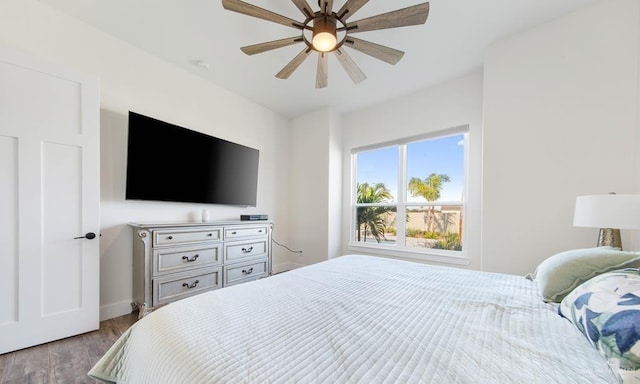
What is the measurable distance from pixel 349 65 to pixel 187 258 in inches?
92.5

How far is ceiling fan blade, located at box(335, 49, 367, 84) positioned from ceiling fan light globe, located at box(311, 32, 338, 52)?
0.36ft

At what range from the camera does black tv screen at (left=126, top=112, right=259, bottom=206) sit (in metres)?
2.33

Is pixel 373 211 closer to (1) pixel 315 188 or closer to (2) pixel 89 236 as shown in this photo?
(1) pixel 315 188

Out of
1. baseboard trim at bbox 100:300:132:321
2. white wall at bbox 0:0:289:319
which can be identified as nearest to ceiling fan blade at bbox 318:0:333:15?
white wall at bbox 0:0:289:319

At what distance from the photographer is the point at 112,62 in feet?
7.70

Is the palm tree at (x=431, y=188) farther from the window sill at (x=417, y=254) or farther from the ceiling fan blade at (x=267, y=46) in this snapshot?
the ceiling fan blade at (x=267, y=46)

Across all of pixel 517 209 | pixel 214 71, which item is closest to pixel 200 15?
pixel 214 71

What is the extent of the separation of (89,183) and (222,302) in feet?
6.04

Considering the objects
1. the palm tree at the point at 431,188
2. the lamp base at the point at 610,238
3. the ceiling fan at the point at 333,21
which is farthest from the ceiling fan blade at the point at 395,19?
the palm tree at the point at 431,188

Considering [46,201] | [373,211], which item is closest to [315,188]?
[373,211]

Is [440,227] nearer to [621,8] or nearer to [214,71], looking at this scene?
[621,8]

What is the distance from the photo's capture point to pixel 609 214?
4.96 feet

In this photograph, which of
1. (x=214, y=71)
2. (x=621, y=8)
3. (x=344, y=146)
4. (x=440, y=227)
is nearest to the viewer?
(x=621, y=8)

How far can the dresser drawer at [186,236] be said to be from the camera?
220 cm
